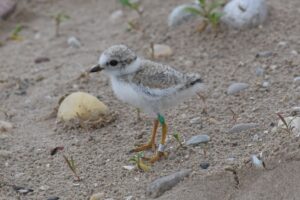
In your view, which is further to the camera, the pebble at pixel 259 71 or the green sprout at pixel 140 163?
the pebble at pixel 259 71

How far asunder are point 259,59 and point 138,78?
1.79 m

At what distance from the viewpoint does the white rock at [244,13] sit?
6.49m

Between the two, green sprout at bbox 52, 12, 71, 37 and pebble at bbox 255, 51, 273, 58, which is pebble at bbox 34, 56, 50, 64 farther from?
pebble at bbox 255, 51, 273, 58

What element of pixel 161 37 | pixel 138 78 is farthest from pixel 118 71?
pixel 161 37

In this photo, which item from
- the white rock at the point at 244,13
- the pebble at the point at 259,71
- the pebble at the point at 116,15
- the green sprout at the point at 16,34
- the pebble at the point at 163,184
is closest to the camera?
the pebble at the point at 163,184

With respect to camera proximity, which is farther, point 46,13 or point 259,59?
point 46,13

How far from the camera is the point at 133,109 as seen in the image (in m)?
5.70

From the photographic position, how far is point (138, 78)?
4.74m

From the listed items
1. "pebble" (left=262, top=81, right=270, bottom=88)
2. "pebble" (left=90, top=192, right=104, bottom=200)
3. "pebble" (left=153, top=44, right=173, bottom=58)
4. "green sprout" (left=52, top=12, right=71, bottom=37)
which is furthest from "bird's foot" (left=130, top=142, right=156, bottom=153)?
"green sprout" (left=52, top=12, right=71, bottom=37)

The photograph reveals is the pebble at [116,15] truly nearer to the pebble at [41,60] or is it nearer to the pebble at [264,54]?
the pebble at [41,60]

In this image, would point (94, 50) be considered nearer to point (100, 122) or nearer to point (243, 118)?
point (100, 122)

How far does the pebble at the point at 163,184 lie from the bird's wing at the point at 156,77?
598mm

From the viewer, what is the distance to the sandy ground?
14.7ft

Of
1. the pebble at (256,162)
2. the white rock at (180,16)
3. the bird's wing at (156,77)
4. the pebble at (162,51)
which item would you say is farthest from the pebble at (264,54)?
the pebble at (256,162)
